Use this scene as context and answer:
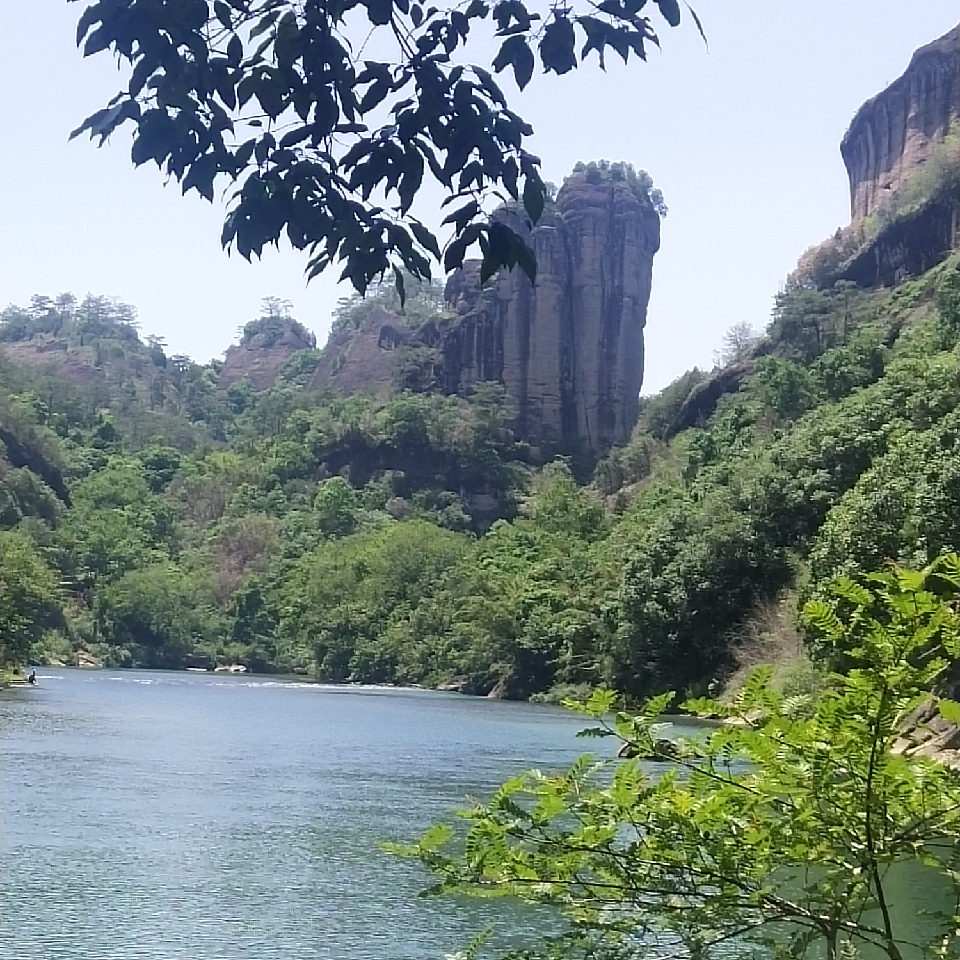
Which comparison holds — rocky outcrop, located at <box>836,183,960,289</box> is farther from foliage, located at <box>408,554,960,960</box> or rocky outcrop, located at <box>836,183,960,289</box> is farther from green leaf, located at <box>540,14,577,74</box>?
green leaf, located at <box>540,14,577,74</box>

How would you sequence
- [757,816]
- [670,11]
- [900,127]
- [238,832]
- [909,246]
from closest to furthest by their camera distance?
[670,11] → [757,816] → [238,832] → [909,246] → [900,127]

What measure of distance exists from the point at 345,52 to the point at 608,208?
6403cm

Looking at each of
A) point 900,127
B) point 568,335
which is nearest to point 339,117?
point 900,127

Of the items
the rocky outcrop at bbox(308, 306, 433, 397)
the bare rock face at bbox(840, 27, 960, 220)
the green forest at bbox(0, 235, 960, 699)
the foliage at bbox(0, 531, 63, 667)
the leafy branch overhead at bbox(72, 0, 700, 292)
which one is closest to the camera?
the leafy branch overhead at bbox(72, 0, 700, 292)

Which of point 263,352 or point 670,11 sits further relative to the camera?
point 263,352

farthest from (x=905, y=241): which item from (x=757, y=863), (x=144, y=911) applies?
(x=757, y=863)

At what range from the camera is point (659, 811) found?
9.33 ft

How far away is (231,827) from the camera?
492 inches

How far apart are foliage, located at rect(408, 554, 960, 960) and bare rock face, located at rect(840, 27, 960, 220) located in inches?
1945

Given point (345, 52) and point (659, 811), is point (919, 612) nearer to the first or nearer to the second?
point (659, 811)

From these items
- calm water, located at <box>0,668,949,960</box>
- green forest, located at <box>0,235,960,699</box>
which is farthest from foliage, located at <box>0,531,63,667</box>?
calm water, located at <box>0,668,949,960</box>

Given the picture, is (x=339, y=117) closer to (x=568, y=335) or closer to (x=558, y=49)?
(x=558, y=49)

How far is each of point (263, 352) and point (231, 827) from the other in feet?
256

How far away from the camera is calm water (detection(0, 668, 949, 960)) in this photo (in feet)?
28.2
